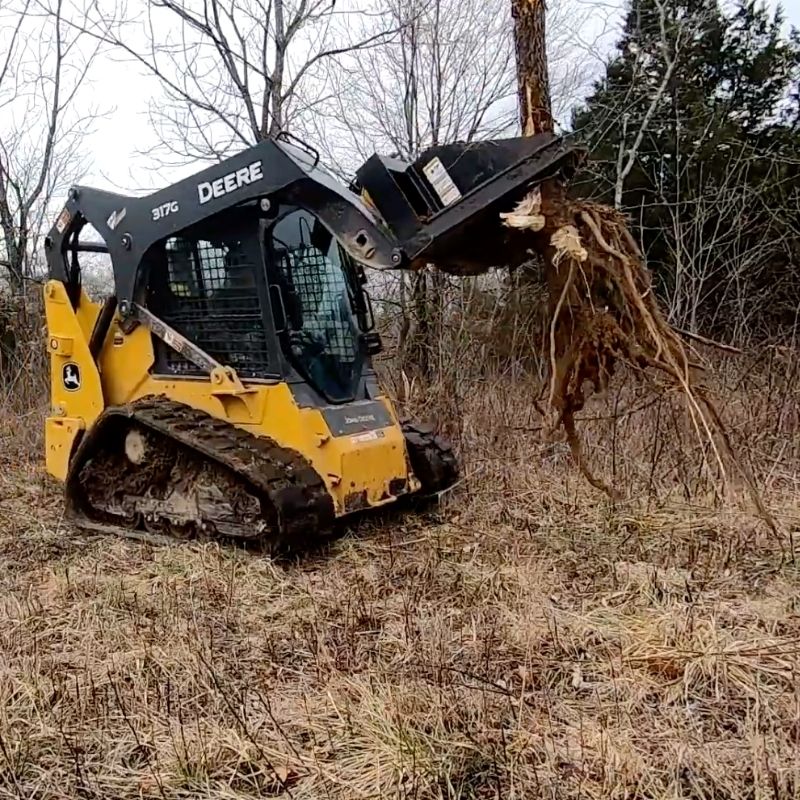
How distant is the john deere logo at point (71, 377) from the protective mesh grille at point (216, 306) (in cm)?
68

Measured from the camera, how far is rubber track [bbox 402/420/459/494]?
5258 mm

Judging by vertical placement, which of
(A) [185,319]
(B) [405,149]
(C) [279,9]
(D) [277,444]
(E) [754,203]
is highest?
(C) [279,9]

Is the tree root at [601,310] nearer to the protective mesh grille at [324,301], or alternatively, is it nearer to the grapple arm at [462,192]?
the grapple arm at [462,192]

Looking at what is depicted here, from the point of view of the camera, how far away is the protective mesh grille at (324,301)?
16.1ft

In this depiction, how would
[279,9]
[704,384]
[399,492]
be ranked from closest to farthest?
[704,384], [399,492], [279,9]

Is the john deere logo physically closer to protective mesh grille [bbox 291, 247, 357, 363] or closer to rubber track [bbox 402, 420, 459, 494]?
protective mesh grille [bbox 291, 247, 357, 363]

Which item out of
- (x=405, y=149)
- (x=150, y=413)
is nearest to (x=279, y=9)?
(x=405, y=149)

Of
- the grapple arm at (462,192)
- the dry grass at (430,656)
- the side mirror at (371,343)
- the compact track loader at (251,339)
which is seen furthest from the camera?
the side mirror at (371,343)

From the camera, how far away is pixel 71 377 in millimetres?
5500

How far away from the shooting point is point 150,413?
15.8 feet

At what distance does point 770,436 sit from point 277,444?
3.60m

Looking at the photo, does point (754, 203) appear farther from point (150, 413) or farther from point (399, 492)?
point (150, 413)

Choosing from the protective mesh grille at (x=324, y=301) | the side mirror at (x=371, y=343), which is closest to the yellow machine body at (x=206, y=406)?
the side mirror at (x=371, y=343)

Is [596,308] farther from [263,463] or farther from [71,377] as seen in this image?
[71,377]
